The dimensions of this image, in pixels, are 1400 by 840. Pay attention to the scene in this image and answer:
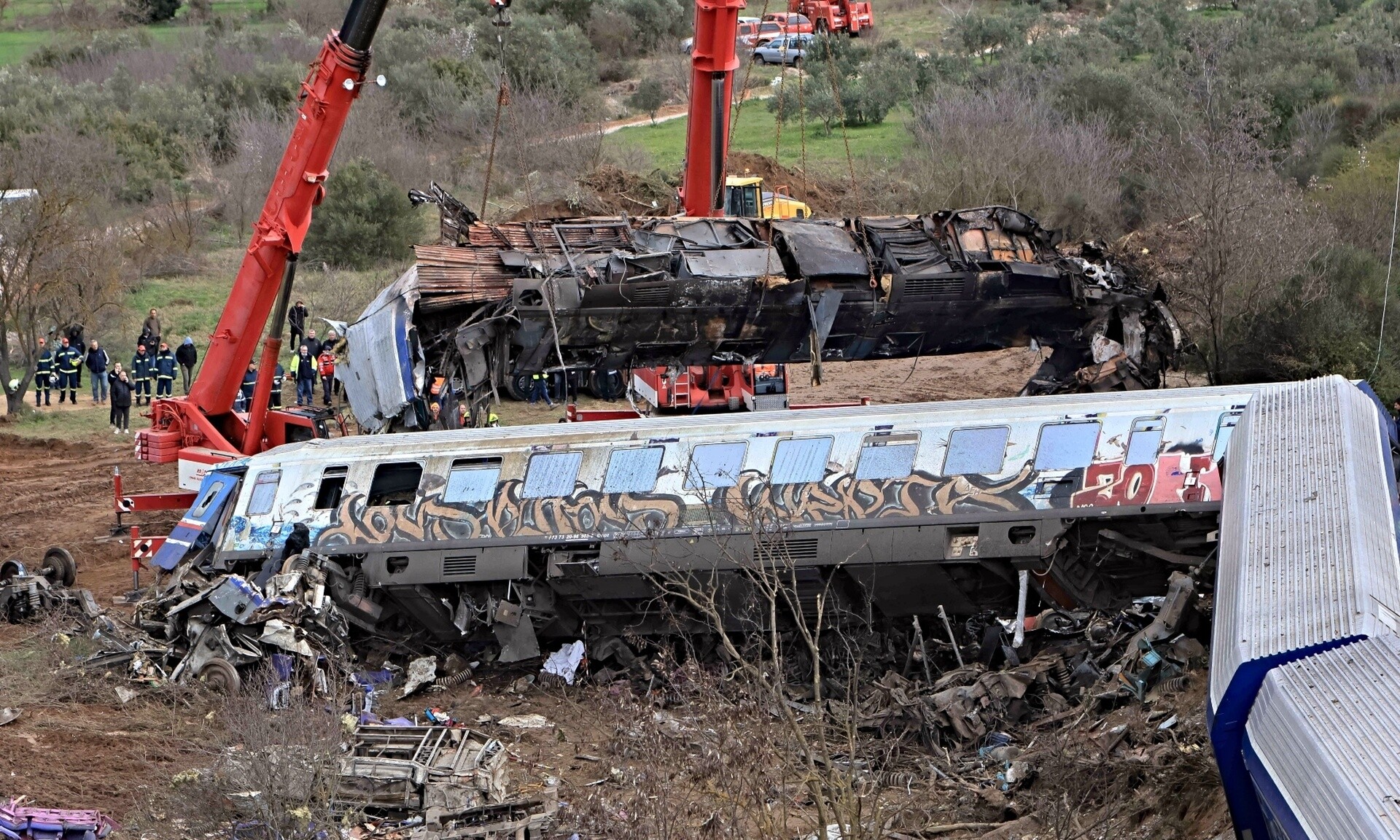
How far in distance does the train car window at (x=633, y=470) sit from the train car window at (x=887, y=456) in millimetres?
2093

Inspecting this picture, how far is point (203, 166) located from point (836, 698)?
119 feet

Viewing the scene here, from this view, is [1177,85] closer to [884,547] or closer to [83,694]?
[884,547]

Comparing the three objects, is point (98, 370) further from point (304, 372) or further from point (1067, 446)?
point (1067, 446)

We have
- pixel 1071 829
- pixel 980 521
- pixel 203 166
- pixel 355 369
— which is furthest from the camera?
pixel 203 166

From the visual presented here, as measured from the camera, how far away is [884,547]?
49.6 ft

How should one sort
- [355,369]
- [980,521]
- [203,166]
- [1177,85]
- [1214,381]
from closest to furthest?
[980,521]
[355,369]
[1214,381]
[1177,85]
[203,166]

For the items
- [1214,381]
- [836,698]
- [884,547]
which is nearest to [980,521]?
[884,547]

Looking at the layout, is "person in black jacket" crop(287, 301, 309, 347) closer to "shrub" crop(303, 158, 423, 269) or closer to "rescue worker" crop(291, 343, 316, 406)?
"rescue worker" crop(291, 343, 316, 406)

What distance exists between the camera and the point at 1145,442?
1512cm

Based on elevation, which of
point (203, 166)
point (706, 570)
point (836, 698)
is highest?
point (706, 570)

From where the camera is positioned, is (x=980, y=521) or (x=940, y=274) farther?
(x=940, y=274)

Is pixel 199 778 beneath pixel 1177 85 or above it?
above

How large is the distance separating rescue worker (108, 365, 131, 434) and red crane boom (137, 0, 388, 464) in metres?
5.57

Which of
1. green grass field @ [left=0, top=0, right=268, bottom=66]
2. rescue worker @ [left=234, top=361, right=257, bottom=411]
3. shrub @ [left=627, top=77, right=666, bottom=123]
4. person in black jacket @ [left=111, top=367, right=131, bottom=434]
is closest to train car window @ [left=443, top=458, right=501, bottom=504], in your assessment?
rescue worker @ [left=234, top=361, right=257, bottom=411]
